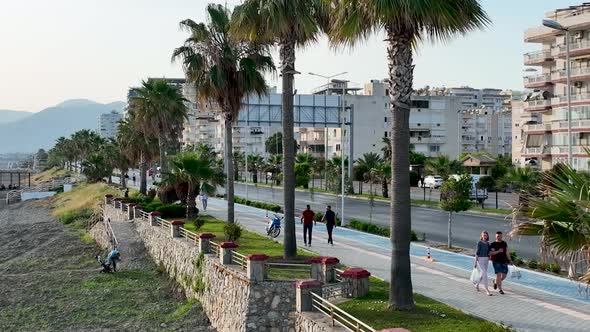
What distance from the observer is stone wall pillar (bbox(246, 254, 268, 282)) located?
53.4 feet

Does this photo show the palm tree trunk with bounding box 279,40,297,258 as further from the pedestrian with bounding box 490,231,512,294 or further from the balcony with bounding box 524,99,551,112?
the balcony with bounding box 524,99,551,112

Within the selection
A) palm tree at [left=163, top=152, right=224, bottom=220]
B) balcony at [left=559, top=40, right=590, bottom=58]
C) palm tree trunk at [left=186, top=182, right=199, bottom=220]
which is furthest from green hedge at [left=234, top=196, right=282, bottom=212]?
balcony at [left=559, top=40, right=590, bottom=58]

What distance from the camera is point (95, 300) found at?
23.5 metres

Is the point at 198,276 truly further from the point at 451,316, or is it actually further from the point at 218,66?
the point at 451,316

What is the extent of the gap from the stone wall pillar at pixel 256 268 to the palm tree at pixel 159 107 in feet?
81.3

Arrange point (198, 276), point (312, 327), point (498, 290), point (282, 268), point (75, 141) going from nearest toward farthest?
point (312, 327)
point (498, 290)
point (282, 268)
point (198, 276)
point (75, 141)

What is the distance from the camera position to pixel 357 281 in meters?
14.8

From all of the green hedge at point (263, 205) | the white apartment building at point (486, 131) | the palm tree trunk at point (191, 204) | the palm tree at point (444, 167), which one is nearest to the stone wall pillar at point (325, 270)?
the palm tree trunk at point (191, 204)

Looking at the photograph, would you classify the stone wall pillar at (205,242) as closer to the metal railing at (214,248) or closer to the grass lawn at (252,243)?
the metal railing at (214,248)

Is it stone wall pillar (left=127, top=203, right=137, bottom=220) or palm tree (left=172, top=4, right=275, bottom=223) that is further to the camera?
stone wall pillar (left=127, top=203, right=137, bottom=220)

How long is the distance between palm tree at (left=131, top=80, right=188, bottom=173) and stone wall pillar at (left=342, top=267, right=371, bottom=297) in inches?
1064

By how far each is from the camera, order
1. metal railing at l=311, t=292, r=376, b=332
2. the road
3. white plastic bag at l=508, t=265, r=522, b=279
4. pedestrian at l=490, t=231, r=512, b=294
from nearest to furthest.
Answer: metal railing at l=311, t=292, r=376, b=332 < pedestrian at l=490, t=231, r=512, b=294 < white plastic bag at l=508, t=265, r=522, b=279 < the road

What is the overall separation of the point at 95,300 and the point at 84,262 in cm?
970

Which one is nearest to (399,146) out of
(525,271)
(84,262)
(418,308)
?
(418,308)
